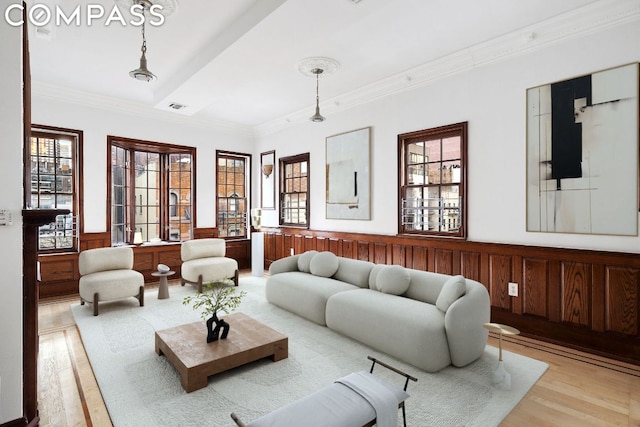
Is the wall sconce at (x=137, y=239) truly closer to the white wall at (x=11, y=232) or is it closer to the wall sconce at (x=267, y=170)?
the wall sconce at (x=267, y=170)

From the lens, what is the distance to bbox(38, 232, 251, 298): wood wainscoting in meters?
5.23

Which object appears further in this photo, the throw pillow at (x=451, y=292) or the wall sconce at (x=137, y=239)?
the wall sconce at (x=137, y=239)

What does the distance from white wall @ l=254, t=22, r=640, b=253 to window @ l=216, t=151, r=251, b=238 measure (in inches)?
131

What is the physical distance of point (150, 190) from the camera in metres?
6.63

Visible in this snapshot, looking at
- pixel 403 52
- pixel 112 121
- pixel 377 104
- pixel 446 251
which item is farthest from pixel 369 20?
pixel 112 121

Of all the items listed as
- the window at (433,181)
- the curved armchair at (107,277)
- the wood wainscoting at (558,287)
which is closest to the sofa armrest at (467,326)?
the wood wainscoting at (558,287)

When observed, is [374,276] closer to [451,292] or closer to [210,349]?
[451,292]

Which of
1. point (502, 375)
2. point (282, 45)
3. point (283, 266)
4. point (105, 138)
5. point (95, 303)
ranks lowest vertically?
point (502, 375)

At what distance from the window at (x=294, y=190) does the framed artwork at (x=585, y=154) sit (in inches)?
156

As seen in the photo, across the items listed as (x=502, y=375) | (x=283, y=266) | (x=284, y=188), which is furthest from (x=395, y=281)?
(x=284, y=188)

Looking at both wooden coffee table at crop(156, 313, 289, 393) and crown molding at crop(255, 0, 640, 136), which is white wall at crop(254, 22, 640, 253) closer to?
crown molding at crop(255, 0, 640, 136)

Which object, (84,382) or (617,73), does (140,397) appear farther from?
(617,73)

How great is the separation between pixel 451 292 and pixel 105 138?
599 centimetres

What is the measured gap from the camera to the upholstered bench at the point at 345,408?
5.37ft
